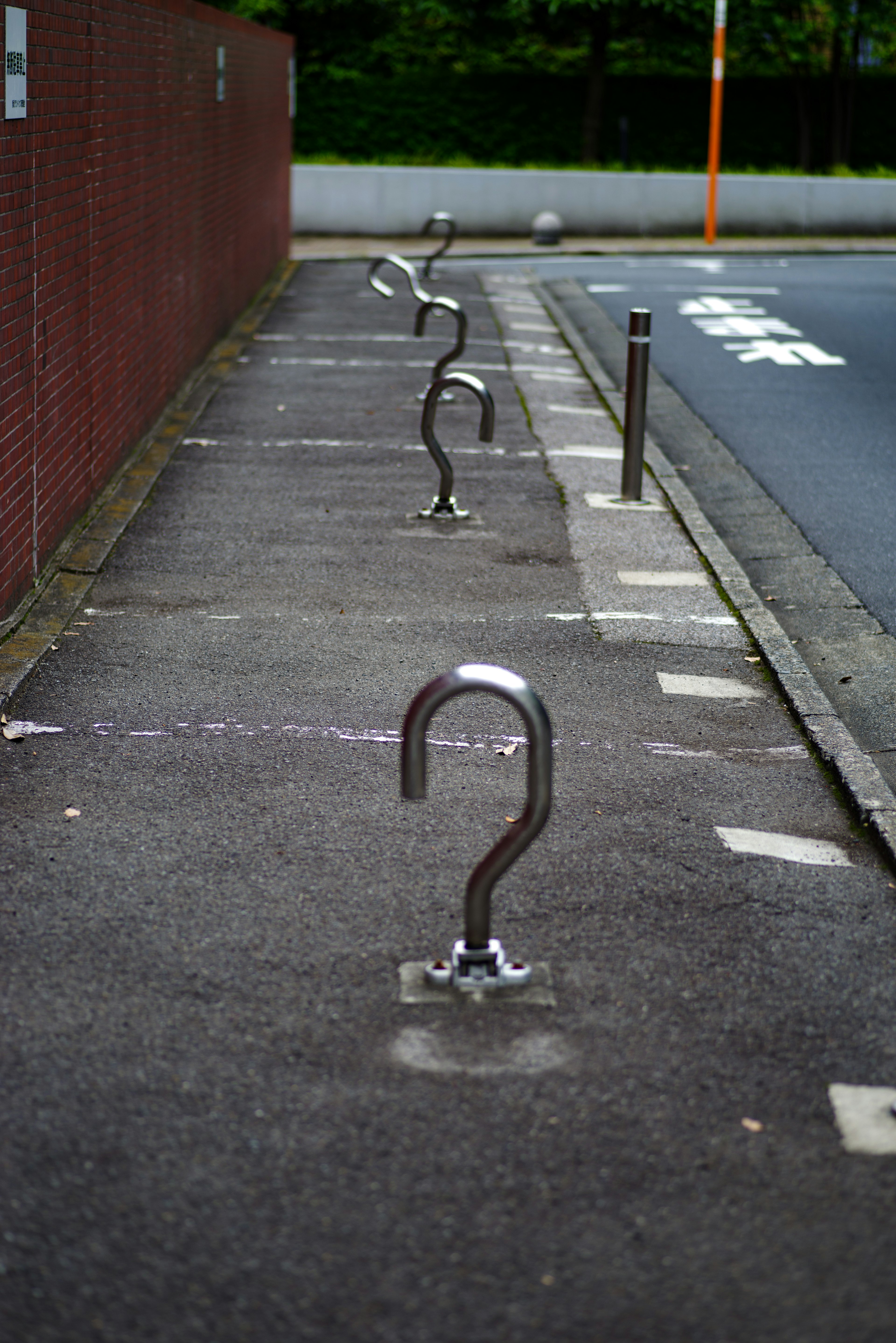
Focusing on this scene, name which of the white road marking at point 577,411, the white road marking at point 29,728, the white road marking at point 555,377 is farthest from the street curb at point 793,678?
Answer: the white road marking at point 555,377

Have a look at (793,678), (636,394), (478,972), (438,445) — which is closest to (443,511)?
(438,445)

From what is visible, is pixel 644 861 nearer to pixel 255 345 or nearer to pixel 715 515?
pixel 715 515

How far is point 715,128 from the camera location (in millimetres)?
27094

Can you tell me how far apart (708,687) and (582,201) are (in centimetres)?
2446

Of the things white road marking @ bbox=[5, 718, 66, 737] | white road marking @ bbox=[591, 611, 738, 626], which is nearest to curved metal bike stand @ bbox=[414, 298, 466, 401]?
white road marking @ bbox=[591, 611, 738, 626]

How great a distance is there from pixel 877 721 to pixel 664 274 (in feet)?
59.8

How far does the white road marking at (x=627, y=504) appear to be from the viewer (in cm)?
940

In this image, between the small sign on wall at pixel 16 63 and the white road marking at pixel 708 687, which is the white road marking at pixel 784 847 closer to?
the white road marking at pixel 708 687

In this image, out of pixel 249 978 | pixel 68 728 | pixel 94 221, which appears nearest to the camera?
pixel 249 978

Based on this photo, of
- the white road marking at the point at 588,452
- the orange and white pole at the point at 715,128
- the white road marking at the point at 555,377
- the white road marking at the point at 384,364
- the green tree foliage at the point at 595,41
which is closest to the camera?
the white road marking at the point at 588,452

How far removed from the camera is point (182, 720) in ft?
19.4

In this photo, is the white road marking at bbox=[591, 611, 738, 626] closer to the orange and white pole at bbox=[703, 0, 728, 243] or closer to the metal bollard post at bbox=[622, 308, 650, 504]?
the metal bollard post at bbox=[622, 308, 650, 504]

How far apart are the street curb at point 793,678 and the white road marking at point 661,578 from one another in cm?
10

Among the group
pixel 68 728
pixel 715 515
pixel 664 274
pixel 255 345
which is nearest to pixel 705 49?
pixel 664 274
